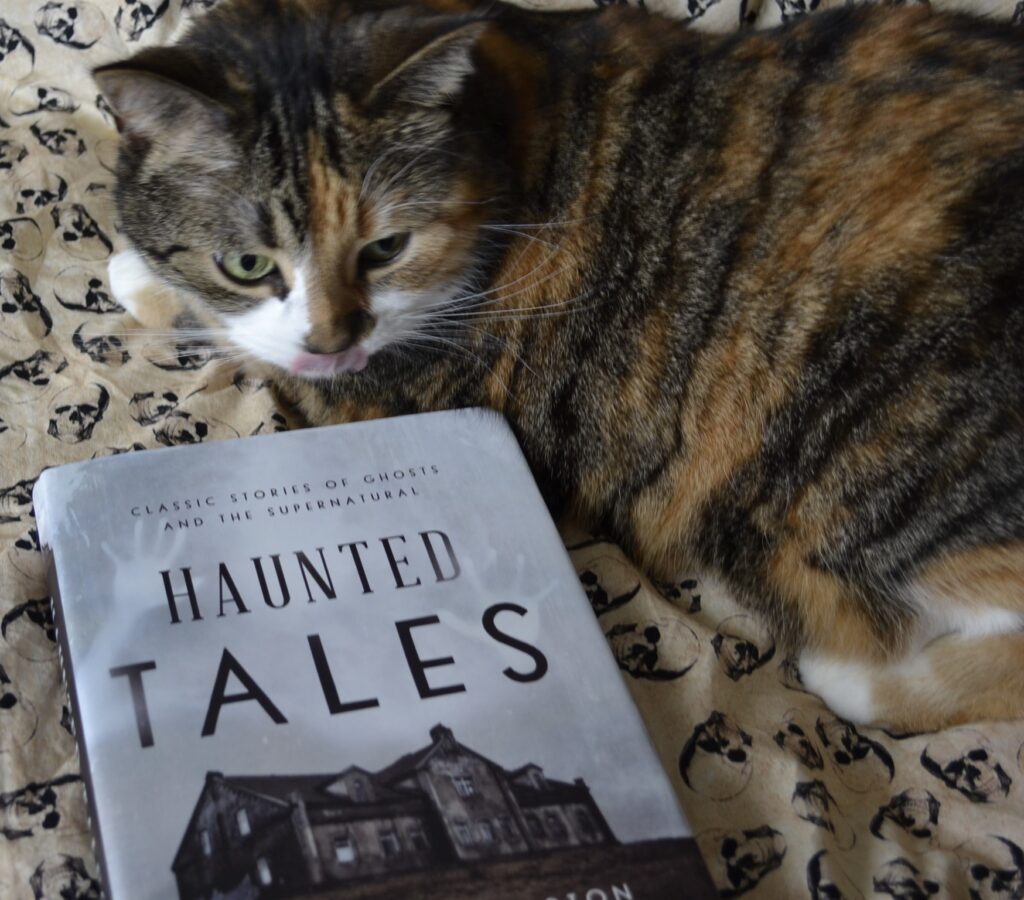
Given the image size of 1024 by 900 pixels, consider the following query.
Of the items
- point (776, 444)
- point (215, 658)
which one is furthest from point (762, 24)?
point (215, 658)

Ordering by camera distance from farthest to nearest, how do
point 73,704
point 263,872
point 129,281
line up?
point 129,281 < point 73,704 < point 263,872

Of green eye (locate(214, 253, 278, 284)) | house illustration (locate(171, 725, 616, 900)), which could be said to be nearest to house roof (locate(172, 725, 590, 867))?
house illustration (locate(171, 725, 616, 900))

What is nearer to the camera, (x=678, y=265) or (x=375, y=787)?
(x=375, y=787)

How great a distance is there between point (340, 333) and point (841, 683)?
586 millimetres

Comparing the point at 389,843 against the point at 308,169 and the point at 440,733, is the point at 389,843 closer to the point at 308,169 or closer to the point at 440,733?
the point at 440,733

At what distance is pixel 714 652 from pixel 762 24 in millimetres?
873

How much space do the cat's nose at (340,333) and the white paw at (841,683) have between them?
54cm

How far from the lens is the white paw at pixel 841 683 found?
1048mm

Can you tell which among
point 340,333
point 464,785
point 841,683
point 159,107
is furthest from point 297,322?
point 841,683

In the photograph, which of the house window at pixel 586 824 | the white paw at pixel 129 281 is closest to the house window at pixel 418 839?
the house window at pixel 586 824

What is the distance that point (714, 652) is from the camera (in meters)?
1.03

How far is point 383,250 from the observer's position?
1040 millimetres

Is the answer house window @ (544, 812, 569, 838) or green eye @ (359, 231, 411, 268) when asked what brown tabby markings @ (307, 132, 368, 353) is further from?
house window @ (544, 812, 569, 838)

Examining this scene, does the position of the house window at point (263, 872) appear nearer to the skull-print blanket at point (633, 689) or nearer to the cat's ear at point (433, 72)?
the skull-print blanket at point (633, 689)
